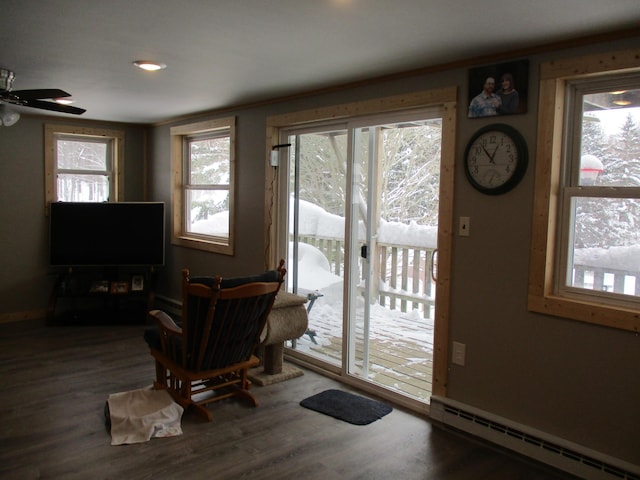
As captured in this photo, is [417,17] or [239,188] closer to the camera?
[417,17]

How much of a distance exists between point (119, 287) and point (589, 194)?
197 inches

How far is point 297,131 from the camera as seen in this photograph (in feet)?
14.9

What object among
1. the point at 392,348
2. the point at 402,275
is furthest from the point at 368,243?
the point at 392,348

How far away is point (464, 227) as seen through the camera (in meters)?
3.21

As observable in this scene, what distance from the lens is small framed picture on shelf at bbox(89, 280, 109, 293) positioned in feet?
→ 19.3

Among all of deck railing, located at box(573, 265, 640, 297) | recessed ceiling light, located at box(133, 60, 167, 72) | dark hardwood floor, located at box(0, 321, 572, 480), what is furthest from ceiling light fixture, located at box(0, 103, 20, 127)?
deck railing, located at box(573, 265, 640, 297)

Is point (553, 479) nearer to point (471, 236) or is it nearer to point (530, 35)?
point (471, 236)

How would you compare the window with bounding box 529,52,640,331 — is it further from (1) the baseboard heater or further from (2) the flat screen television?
(2) the flat screen television

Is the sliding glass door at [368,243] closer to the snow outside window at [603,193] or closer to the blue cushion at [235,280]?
the blue cushion at [235,280]

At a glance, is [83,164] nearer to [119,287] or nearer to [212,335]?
[119,287]

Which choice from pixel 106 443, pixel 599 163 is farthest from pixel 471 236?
pixel 106 443

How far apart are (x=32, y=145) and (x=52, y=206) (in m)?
0.78

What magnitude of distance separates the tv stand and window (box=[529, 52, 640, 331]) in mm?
4503

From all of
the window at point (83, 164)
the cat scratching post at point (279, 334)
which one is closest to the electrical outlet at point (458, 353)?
the cat scratching post at point (279, 334)
